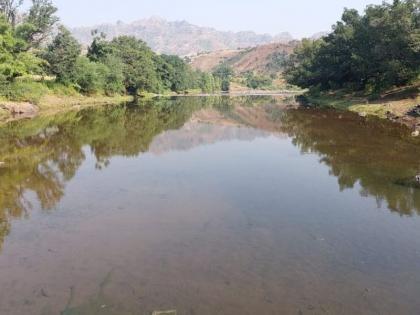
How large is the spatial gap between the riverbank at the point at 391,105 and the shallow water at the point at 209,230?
48.8ft

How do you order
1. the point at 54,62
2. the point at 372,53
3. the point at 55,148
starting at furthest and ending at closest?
the point at 54,62, the point at 372,53, the point at 55,148

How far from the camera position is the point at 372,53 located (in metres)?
61.3

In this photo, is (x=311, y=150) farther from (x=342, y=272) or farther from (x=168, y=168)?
(x=342, y=272)

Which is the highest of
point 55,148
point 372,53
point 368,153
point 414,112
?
point 372,53

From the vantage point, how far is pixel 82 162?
2666cm

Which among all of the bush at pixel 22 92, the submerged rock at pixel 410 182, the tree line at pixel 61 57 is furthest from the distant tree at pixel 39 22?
the submerged rock at pixel 410 182

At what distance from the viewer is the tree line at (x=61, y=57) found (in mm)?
59938

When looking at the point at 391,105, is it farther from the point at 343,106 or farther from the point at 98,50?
the point at 98,50

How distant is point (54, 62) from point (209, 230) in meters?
68.7

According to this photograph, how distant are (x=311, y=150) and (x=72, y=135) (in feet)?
64.8

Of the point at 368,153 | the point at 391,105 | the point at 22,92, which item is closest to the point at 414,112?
the point at 391,105

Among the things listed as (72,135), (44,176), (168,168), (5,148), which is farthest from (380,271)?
(72,135)

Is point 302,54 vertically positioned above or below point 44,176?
above

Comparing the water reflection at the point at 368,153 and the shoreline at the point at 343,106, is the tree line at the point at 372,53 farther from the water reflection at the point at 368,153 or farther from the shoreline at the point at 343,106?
the water reflection at the point at 368,153
